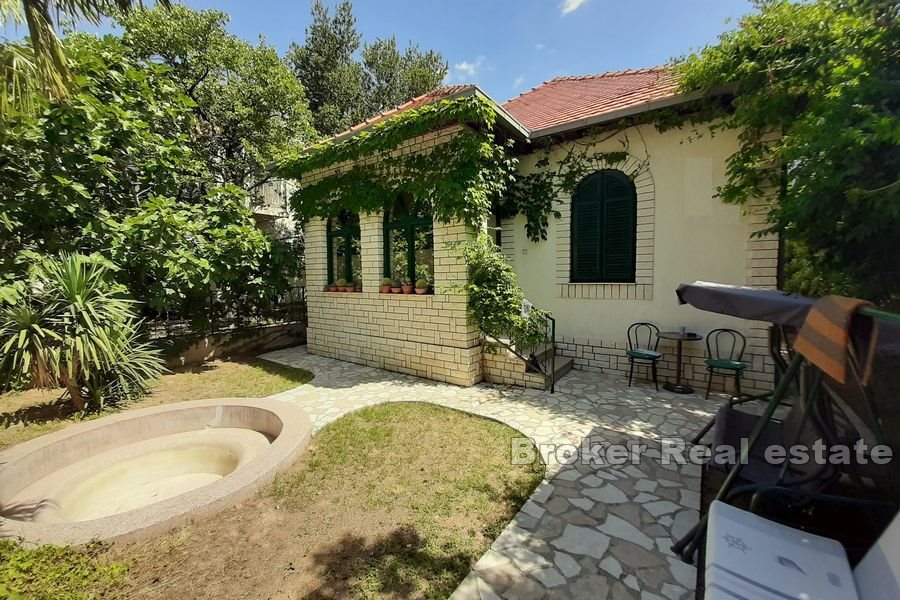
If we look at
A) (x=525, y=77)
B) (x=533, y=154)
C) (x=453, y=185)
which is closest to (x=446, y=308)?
(x=453, y=185)

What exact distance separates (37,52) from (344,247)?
189 inches

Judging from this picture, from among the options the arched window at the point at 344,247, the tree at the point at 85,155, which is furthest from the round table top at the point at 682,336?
the tree at the point at 85,155

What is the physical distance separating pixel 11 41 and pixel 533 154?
24.5 ft

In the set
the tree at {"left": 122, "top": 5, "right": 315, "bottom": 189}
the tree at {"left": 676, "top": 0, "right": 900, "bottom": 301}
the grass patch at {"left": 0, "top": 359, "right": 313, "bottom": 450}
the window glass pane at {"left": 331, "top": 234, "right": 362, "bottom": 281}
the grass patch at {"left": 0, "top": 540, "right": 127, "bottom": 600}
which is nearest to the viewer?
the grass patch at {"left": 0, "top": 540, "right": 127, "bottom": 600}

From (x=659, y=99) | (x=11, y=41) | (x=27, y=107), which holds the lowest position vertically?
(x=27, y=107)

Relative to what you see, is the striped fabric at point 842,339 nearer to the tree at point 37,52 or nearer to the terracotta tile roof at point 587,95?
the terracotta tile roof at point 587,95

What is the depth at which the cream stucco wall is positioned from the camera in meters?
5.00

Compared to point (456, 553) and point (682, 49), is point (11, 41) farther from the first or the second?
point (682, 49)

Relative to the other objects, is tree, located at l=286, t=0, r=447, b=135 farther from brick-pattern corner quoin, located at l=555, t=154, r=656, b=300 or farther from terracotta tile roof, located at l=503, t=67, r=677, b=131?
brick-pattern corner quoin, located at l=555, t=154, r=656, b=300

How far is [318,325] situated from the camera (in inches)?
315

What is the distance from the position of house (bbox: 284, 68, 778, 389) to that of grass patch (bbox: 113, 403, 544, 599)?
7.78 feet

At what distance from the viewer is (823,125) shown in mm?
2992

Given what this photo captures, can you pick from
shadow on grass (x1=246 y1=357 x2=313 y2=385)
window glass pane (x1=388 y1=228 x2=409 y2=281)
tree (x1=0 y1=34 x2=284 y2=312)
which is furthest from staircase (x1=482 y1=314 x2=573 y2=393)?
tree (x1=0 y1=34 x2=284 y2=312)

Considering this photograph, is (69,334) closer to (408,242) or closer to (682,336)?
(408,242)
